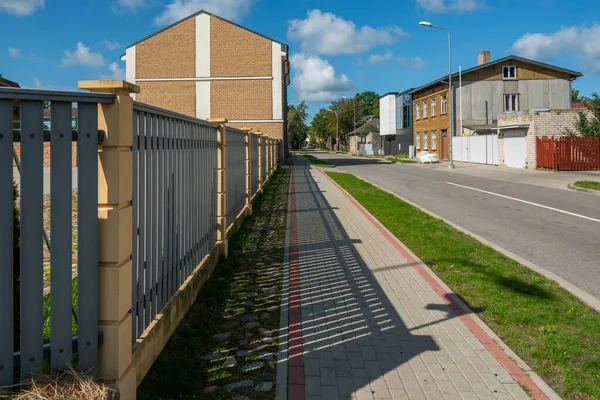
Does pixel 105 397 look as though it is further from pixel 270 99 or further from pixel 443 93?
pixel 443 93

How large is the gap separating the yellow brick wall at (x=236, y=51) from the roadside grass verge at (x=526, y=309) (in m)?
33.0

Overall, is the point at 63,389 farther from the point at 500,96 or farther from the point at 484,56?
the point at 484,56

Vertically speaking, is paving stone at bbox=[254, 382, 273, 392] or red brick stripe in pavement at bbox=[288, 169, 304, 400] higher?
red brick stripe in pavement at bbox=[288, 169, 304, 400]

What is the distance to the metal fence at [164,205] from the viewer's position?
367 cm

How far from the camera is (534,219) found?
12.0 metres

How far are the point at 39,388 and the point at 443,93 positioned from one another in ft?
158

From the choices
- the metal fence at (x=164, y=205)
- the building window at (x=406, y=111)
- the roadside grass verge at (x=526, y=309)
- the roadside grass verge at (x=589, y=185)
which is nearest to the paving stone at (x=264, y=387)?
the metal fence at (x=164, y=205)

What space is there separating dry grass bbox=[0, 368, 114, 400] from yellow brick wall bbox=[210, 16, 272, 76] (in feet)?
129

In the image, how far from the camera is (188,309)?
5.18 m

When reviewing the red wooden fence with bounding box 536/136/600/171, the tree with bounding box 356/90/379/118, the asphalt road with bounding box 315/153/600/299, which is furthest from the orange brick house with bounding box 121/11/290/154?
the tree with bounding box 356/90/379/118

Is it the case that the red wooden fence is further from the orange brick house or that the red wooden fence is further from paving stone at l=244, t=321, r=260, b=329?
paving stone at l=244, t=321, r=260, b=329

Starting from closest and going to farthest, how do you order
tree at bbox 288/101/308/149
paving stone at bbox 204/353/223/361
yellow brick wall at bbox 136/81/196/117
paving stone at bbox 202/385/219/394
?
1. paving stone at bbox 202/385/219/394
2. paving stone at bbox 204/353/223/361
3. yellow brick wall at bbox 136/81/196/117
4. tree at bbox 288/101/308/149

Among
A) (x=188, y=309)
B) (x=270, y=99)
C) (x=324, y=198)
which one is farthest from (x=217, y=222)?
(x=270, y=99)

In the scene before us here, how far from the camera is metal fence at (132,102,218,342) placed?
3666 mm
